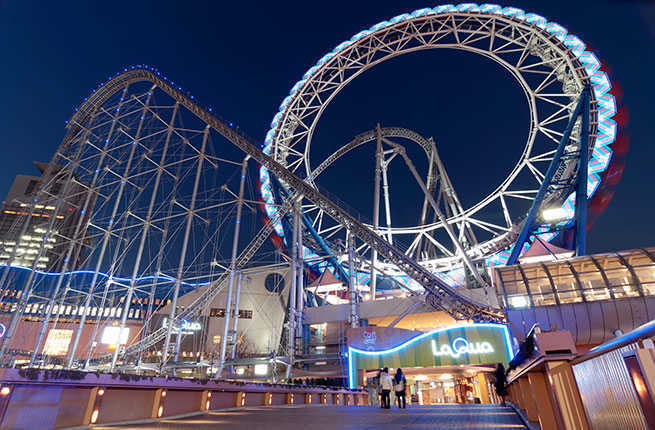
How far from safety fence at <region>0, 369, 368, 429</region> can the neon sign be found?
15.2 m

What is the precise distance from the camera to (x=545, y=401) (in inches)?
Result: 143

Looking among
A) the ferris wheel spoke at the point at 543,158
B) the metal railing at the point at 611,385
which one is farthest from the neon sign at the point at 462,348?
the ferris wheel spoke at the point at 543,158

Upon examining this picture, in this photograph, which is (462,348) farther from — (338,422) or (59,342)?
(59,342)

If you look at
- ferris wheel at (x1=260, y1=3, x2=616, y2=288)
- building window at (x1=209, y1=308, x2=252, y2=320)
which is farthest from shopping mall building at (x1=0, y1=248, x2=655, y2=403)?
building window at (x1=209, y1=308, x2=252, y2=320)

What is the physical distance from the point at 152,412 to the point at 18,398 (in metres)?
2.64

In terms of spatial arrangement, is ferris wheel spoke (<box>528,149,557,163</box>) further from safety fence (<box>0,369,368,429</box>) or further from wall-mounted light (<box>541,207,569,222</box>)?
safety fence (<box>0,369,368,429</box>)

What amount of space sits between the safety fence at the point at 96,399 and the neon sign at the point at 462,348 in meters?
15.2

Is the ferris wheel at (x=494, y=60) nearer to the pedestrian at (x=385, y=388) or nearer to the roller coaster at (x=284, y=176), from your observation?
the roller coaster at (x=284, y=176)

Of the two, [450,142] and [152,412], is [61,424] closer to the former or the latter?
[152,412]

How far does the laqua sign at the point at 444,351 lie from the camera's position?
20375mm

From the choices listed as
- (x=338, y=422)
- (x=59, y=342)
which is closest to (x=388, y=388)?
(x=338, y=422)

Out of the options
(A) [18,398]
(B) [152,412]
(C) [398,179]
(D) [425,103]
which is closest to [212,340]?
(B) [152,412]

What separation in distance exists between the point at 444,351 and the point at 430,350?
79 cm

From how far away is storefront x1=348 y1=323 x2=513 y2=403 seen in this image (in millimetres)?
20422
